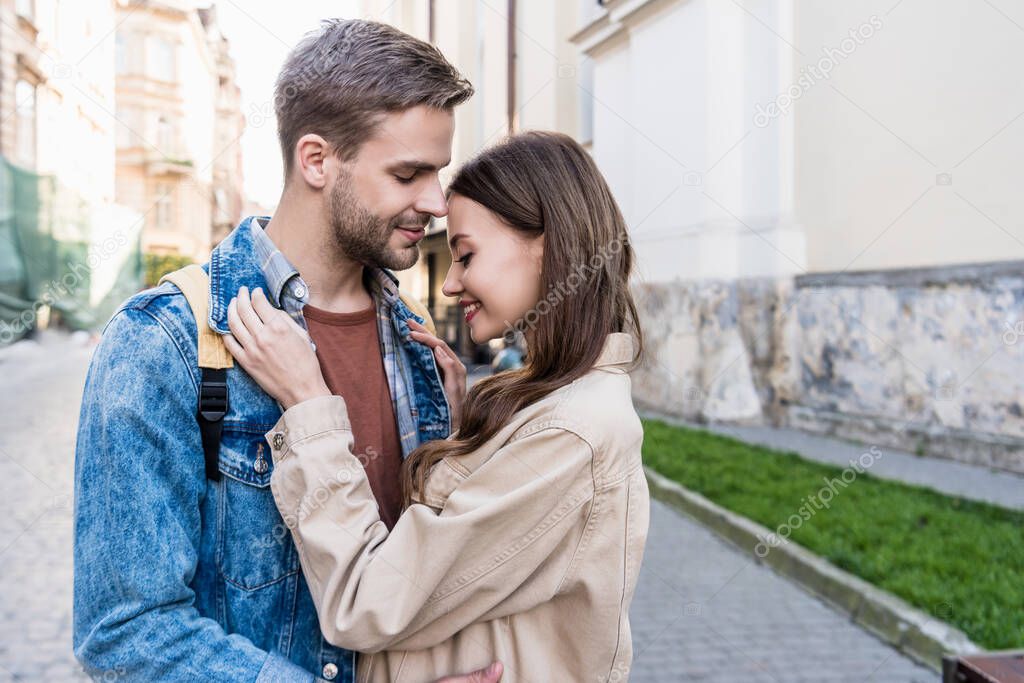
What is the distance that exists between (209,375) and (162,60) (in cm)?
5807

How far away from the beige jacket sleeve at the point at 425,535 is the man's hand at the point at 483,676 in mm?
81

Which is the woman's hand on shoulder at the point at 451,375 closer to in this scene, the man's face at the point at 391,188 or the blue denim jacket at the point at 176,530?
the man's face at the point at 391,188

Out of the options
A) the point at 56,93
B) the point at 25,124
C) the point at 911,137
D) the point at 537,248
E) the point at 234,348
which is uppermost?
the point at 56,93

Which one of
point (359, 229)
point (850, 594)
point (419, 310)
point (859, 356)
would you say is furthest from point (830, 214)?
point (359, 229)

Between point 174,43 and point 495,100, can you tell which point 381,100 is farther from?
point 174,43

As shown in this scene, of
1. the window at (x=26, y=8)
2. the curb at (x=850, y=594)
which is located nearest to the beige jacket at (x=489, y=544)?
the curb at (x=850, y=594)

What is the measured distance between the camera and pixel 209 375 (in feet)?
5.18

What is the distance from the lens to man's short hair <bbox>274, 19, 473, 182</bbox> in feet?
5.82

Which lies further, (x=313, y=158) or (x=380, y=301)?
(x=380, y=301)

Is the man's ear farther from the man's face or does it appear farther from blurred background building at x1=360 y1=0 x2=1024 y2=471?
blurred background building at x1=360 y1=0 x2=1024 y2=471

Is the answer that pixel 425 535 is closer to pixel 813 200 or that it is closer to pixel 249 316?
pixel 249 316

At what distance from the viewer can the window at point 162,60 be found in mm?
51750

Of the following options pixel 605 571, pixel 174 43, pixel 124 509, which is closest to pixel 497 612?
pixel 605 571

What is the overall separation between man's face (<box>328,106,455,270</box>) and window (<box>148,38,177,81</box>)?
183ft
